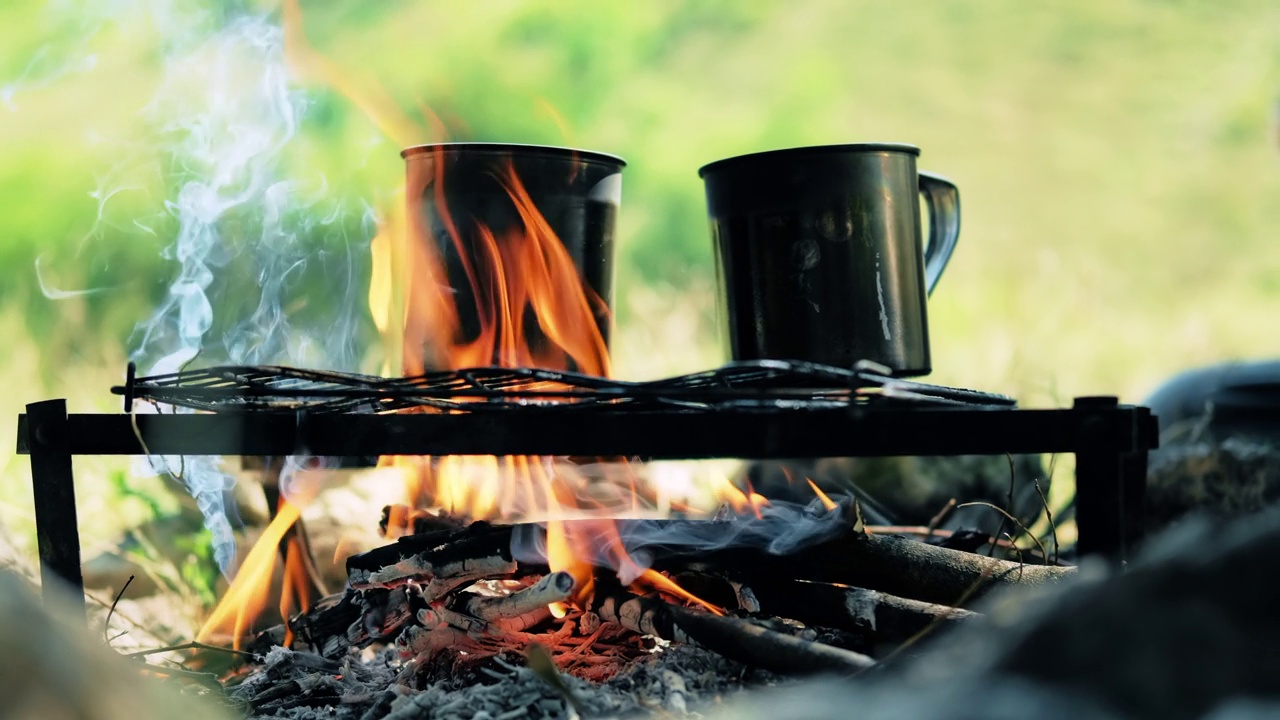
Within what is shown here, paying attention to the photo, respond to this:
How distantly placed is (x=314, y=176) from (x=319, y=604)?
2.79m

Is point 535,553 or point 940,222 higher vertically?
point 940,222

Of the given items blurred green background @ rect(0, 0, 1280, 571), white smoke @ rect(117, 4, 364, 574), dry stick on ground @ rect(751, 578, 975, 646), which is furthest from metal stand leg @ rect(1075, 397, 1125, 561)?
white smoke @ rect(117, 4, 364, 574)

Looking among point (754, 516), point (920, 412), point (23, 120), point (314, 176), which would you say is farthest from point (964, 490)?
point (23, 120)

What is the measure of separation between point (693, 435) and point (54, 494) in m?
1.02

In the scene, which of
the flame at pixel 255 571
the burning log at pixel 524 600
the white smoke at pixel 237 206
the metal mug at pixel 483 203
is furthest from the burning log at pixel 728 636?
the white smoke at pixel 237 206

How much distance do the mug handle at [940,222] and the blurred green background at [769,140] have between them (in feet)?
6.22

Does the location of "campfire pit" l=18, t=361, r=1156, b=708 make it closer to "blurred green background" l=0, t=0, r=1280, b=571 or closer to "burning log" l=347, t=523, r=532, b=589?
"burning log" l=347, t=523, r=532, b=589

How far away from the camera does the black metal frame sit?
1.44m

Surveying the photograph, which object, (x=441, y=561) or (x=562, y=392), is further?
(x=441, y=561)

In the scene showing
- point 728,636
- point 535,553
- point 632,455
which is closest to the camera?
point 632,455

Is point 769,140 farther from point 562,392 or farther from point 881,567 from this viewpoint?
point 562,392

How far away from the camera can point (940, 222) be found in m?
2.32

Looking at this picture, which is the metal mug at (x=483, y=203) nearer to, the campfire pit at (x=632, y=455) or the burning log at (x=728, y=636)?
the campfire pit at (x=632, y=455)

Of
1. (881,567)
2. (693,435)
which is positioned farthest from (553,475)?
(693,435)
